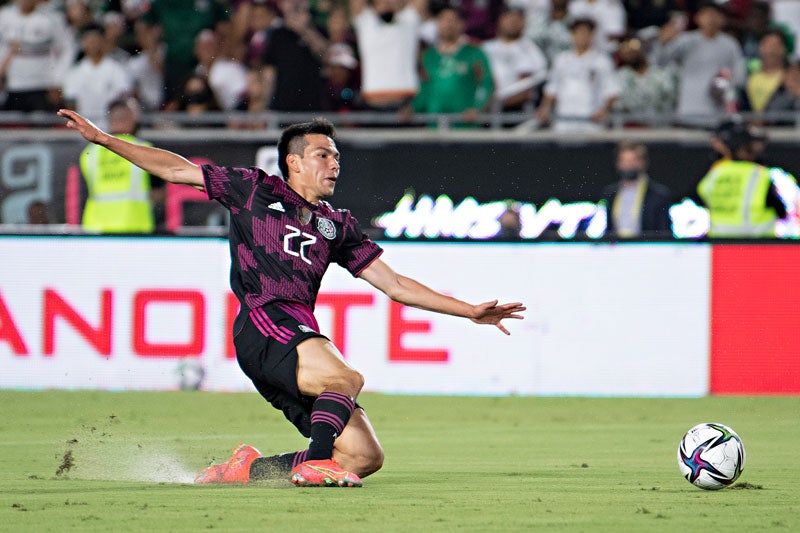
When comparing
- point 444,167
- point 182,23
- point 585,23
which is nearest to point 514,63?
point 585,23

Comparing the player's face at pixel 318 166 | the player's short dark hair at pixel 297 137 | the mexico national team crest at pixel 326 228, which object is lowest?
the mexico national team crest at pixel 326 228

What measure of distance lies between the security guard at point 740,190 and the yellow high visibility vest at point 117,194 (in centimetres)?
558

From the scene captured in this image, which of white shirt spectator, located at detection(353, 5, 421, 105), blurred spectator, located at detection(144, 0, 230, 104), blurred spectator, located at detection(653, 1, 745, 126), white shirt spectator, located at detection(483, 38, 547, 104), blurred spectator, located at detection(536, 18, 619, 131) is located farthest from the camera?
blurred spectator, located at detection(144, 0, 230, 104)

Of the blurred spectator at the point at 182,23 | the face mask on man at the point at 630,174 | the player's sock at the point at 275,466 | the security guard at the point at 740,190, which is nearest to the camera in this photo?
the player's sock at the point at 275,466

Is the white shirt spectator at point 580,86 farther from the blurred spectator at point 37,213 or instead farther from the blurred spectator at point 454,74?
the blurred spectator at point 37,213

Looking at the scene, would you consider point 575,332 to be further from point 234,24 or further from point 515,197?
point 234,24

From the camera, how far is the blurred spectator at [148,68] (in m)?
16.3

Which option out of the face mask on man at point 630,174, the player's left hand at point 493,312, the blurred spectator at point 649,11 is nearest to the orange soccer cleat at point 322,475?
the player's left hand at point 493,312

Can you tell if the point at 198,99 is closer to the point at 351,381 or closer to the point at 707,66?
the point at 707,66

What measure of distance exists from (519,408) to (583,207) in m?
3.06

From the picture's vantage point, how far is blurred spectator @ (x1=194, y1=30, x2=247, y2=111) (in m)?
16.3

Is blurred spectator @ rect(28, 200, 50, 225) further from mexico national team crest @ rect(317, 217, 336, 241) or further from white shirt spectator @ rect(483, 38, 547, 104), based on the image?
mexico national team crest @ rect(317, 217, 336, 241)

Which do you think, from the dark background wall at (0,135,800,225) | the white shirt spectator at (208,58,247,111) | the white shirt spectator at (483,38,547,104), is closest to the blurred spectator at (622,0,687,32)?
the white shirt spectator at (483,38,547,104)

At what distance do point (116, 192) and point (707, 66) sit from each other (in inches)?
253
